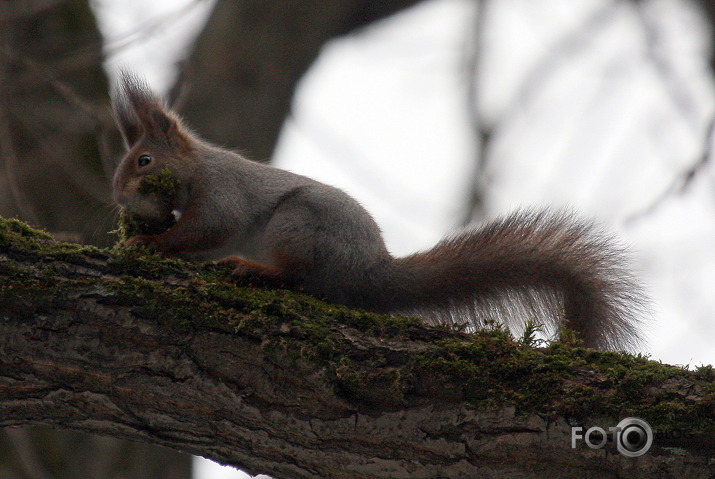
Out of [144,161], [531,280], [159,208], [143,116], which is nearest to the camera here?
[531,280]

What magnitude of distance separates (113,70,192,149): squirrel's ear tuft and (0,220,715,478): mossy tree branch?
1.40 metres

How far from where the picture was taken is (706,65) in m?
3.26

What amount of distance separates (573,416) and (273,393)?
0.82 meters

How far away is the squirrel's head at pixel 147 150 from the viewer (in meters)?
3.32

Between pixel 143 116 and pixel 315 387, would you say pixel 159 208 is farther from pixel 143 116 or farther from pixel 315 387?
pixel 315 387

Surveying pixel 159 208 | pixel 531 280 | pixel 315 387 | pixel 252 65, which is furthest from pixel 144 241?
pixel 252 65

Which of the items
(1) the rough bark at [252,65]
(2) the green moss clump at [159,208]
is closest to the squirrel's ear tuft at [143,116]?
(2) the green moss clump at [159,208]

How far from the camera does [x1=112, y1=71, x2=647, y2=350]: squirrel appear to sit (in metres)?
2.87

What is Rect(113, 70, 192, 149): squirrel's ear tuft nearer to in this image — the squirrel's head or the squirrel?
the squirrel's head

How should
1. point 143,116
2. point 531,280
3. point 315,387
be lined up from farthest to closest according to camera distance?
1. point 143,116
2. point 531,280
3. point 315,387

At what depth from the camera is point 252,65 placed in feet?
17.5

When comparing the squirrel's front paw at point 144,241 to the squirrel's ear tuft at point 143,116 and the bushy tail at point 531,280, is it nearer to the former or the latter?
the squirrel's ear tuft at point 143,116

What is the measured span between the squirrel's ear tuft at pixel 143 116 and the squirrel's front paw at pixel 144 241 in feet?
2.27

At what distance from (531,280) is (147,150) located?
1.85 meters
